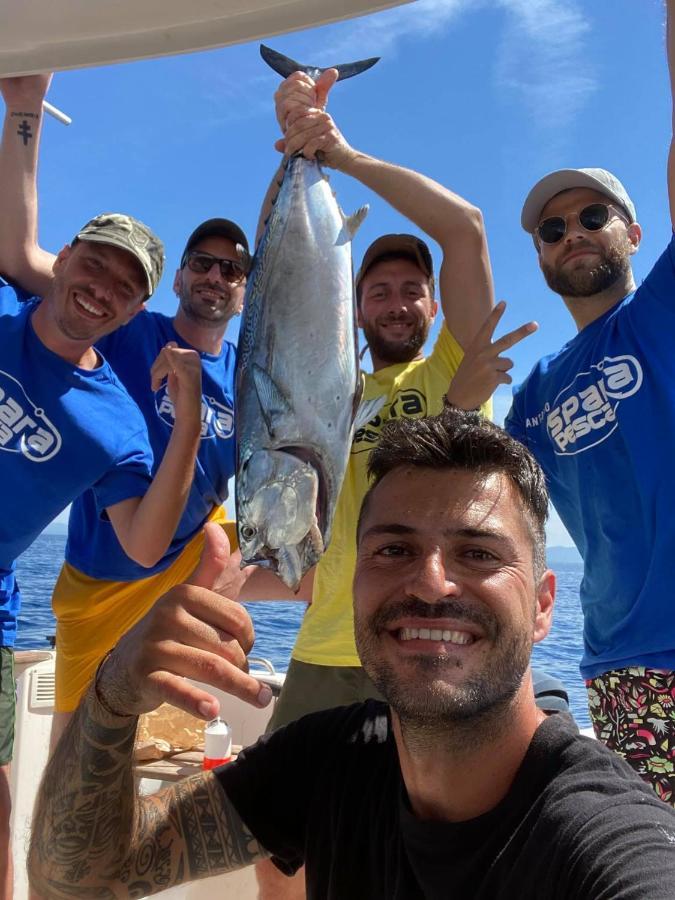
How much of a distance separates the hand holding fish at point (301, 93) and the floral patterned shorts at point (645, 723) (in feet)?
5.17

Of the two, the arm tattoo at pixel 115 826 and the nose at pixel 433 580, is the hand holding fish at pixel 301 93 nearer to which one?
the nose at pixel 433 580

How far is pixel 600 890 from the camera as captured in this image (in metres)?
0.89

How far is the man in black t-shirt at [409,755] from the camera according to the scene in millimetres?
986

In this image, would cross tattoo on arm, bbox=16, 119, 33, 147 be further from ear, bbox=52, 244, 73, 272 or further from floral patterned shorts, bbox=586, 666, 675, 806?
floral patterned shorts, bbox=586, 666, 675, 806

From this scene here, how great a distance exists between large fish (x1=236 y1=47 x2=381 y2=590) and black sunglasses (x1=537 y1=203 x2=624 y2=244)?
0.81 m

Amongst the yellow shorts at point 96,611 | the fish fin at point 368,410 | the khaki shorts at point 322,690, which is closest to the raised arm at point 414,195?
the fish fin at point 368,410

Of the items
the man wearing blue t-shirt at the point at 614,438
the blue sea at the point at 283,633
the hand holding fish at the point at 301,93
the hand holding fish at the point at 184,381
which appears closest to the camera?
the hand holding fish at the point at 184,381

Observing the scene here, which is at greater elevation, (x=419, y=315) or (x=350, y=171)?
(x=350, y=171)

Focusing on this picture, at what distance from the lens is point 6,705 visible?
2424 mm

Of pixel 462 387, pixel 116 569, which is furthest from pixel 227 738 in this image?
pixel 462 387

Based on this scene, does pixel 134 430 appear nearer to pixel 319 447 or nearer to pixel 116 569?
pixel 116 569

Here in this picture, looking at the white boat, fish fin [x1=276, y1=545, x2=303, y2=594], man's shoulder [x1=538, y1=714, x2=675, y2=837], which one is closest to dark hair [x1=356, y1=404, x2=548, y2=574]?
fish fin [x1=276, y1=545, x2=303, y2=594]

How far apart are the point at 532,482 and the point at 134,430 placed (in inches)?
57.8

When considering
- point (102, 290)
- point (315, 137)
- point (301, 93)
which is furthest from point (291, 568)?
point (102, 290)
